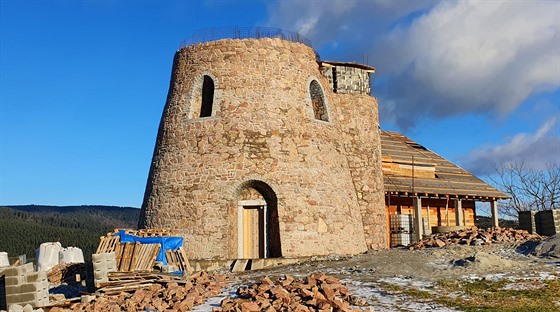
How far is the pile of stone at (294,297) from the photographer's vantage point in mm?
10703

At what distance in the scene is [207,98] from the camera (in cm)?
2112

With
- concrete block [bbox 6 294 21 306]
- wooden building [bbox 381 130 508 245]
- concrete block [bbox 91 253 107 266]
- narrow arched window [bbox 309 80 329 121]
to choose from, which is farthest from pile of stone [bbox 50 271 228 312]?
wooden building [bbox 381 130 508 245]

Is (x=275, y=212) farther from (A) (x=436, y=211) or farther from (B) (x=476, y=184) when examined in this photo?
(B) (x=476, y=184)

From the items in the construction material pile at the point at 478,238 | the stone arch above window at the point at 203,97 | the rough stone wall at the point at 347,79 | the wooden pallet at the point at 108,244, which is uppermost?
the rough stone wall at the point at 347,79

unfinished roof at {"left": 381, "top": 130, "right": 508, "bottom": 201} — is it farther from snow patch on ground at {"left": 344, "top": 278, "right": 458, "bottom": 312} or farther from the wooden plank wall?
snow patch on ground at {"left": 344, "top": 278, "right": 458, "bottom": 312}

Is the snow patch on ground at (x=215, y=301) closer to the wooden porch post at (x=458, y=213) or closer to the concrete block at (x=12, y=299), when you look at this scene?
the concrete block at (x=12, y=299)

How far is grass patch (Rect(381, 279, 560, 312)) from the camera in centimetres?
1103

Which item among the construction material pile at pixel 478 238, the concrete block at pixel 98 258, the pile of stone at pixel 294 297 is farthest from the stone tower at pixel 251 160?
the pile of stone at pixel 294 297

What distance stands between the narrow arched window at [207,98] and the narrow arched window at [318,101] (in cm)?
343

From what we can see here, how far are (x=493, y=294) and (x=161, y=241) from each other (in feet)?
31.0

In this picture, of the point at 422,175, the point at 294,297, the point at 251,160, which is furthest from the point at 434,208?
the point at 294,297

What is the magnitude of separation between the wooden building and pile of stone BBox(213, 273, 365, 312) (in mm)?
12528

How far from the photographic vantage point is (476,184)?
95.0ft

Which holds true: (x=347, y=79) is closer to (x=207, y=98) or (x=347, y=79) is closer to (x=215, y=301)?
(x=207, y=98)
